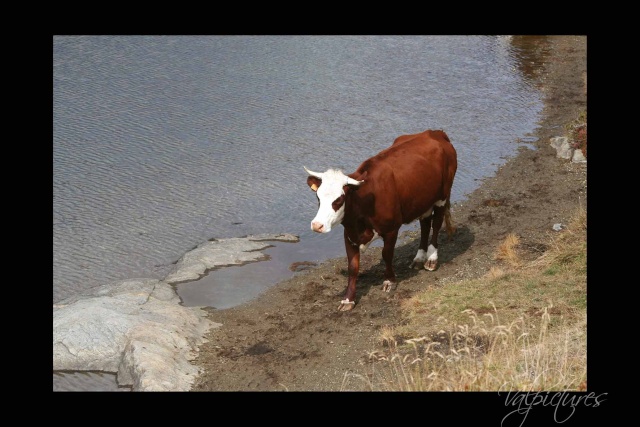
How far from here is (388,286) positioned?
1268cm

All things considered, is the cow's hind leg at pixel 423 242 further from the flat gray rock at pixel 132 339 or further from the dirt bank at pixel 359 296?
the flat gray rock at pixel 132 339

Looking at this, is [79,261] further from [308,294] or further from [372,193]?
[372,193]

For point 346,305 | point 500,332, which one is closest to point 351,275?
point 346,305

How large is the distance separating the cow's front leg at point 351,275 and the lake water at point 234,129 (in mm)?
1473

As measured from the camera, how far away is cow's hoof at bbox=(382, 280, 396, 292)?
12.7m

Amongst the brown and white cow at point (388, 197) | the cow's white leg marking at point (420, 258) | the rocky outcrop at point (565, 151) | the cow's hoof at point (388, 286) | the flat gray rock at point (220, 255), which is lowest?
the flat gray rock at point (220, 255)

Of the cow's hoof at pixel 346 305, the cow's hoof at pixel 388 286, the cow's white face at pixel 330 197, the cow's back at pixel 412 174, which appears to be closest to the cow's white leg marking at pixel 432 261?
the cow's back at pixel 412 174

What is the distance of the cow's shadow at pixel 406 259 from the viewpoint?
13.0m

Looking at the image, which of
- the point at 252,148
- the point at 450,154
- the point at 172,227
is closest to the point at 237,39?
the point at 252,148

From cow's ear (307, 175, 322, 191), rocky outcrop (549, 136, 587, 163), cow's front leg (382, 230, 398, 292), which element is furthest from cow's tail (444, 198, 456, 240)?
rocky outcrop (549, 136, 587, 163)

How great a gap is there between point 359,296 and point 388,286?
1.49 ft

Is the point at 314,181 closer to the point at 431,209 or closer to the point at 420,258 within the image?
the point at 431,209

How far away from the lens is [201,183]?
54.0 feet

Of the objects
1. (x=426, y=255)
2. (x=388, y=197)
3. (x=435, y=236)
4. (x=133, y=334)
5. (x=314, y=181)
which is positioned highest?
(x=314, y=181)
